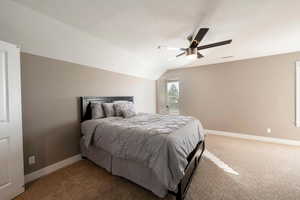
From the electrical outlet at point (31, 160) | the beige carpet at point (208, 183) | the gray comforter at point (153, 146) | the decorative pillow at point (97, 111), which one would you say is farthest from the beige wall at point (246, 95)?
the electrical outlet at point (31, 160)

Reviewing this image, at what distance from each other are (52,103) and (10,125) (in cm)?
75

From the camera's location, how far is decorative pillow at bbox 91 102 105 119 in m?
2.70

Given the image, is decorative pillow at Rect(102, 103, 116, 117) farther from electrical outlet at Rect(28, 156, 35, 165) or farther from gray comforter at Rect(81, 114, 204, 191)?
electrical outlet at Rect(28, 156, 35, 165)

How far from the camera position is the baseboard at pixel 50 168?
1987 mm

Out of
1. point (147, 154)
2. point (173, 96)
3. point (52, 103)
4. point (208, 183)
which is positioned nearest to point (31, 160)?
point (52, 103)

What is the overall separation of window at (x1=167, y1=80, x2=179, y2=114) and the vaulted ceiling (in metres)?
2.59

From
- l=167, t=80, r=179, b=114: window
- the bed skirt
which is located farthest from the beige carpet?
l=167, t=80, r=179, b=114: window

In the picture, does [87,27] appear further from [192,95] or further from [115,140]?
[192,95]

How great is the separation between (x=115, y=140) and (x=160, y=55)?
9.30 ft

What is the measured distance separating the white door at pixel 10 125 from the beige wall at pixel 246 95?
476 cm

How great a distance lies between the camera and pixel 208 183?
1898 mm

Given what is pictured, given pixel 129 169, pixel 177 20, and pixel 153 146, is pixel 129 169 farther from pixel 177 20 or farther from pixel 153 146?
pixel 177 20

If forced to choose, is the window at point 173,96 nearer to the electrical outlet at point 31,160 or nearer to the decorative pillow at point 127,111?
the decorative pillow at point 127,111

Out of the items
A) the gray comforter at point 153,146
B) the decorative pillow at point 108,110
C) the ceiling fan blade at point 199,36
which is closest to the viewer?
the gray comforter at point 153,146
